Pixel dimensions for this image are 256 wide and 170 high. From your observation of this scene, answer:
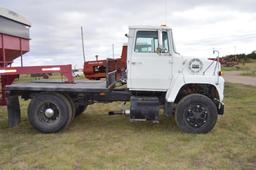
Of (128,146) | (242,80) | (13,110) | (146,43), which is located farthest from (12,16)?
(242,80)

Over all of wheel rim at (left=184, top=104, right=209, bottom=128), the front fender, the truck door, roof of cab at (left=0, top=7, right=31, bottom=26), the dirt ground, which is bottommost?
wheel rim at (left=184, top=104, right=209, bottom=128)

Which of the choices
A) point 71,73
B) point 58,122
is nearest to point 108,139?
point 58,122

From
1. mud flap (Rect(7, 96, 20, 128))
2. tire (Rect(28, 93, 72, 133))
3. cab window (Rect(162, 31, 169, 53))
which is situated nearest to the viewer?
cab window (Rect(162, 31, 169, 53))

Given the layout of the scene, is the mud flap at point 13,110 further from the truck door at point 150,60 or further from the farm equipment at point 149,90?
the truck door at point 150,60

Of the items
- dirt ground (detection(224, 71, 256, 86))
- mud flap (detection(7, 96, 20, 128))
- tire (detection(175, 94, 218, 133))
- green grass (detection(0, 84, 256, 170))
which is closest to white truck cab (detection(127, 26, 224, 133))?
tire (detection(175, 94, 218, 133))

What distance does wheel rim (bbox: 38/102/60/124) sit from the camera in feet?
29.0

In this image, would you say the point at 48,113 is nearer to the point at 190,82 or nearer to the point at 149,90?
the point at 149,90

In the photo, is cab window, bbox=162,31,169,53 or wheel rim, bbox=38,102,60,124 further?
wheel rim, bbox=38,102,60,124

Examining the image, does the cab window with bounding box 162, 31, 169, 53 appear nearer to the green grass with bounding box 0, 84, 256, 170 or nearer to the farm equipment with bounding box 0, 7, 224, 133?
the farm equipment with bounding box 0, 7, 224, 133

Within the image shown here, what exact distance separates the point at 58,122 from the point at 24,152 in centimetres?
181

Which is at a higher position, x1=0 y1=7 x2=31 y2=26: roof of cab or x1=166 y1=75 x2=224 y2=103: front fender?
x1=0 y1=7 x2=31 y2=26: roof of cab

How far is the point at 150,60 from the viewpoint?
8.68 meters

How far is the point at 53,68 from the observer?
893cm

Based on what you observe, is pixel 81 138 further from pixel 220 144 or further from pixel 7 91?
pixel 220 144
